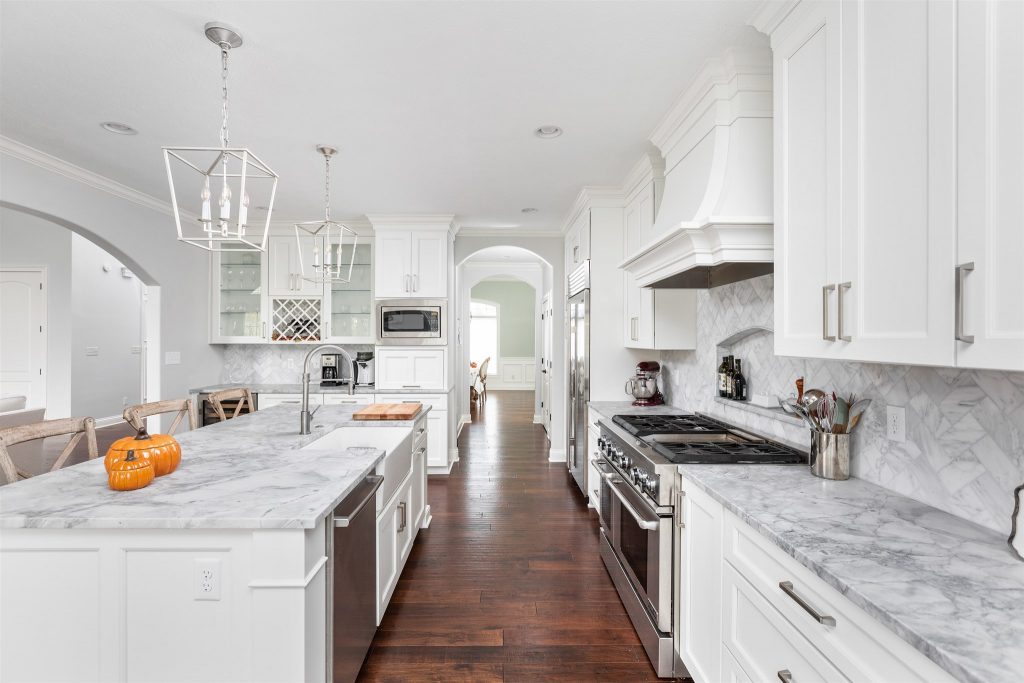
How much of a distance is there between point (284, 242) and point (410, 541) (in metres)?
3.67

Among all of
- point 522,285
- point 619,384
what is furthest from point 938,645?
point 522,285

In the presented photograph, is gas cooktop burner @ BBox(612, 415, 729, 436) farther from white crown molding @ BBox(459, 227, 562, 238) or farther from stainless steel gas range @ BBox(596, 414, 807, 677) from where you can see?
white crown molding @ BBox(459, 227, 562, 238)

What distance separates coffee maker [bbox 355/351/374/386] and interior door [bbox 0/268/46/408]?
4564 millimetres

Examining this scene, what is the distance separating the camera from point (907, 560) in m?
1.09

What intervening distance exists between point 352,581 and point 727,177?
2.16 m

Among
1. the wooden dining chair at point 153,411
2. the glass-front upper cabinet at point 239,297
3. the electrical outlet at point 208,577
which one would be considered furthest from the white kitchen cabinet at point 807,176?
the glass-front upper cabinet at point 239,297

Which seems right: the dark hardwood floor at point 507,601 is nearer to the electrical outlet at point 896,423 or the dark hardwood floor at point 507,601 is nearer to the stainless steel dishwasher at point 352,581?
the stainless steel dishwasher at point 352,581

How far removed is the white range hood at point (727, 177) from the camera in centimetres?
188

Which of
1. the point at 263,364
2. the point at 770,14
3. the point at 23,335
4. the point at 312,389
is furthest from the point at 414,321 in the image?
the point at 23,335

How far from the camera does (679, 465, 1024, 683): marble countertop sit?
31.8 inches

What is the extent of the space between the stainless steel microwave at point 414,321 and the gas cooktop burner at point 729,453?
3082mm

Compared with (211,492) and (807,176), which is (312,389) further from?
(807,176)

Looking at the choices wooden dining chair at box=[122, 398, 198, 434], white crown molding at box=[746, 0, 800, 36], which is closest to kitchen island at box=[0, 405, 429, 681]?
wooden dining chair at box=[122, 398, 198, 434]

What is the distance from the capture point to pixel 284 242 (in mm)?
5137
